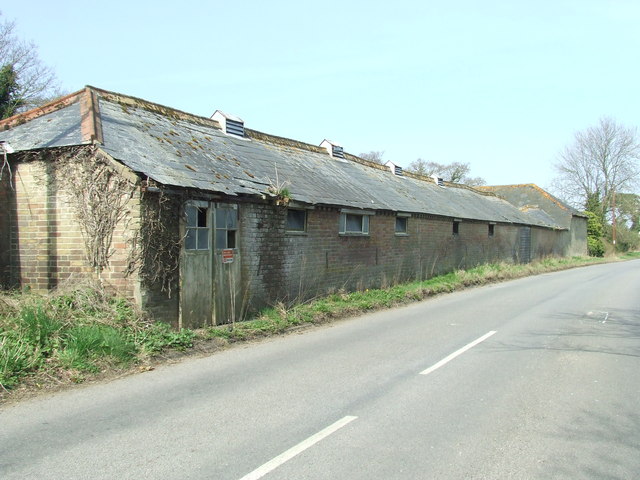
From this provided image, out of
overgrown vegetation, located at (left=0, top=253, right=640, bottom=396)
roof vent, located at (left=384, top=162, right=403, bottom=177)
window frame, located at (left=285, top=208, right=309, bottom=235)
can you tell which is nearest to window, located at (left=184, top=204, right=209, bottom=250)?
overgrown vegetation, located at (left=0, top=253, right=640, bottom=396)

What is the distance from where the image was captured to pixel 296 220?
13578 millimetres

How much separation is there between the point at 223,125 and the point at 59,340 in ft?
31.9

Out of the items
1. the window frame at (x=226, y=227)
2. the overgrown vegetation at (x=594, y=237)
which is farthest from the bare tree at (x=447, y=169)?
the window frame at (x=226, y=227)

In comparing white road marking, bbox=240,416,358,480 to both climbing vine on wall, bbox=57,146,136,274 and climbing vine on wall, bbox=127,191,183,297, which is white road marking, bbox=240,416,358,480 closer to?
climbing vine on wall, bbox=127,191,183,297

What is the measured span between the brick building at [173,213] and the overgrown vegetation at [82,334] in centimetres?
63

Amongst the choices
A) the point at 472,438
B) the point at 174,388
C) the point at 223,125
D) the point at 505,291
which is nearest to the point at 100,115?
the point at 223,125

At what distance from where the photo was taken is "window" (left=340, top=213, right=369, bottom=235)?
15562 mm

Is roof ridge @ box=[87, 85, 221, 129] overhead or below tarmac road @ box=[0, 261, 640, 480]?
overhead

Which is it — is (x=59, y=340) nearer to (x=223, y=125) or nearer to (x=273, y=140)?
(x=223, y=125)

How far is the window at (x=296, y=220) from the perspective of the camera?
1326cm

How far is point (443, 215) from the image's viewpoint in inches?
887

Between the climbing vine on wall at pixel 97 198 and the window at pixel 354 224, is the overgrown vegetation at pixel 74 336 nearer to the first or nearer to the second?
the climbing vine on wall at pixel 97 198

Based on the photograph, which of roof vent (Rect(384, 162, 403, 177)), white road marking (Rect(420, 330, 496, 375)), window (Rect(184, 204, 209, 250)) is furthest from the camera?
roof vent (Rect(384, 162, 403, 177))

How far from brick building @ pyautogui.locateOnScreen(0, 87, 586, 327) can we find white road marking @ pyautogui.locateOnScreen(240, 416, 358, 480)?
16.9 feet
